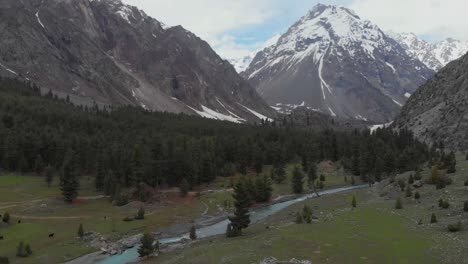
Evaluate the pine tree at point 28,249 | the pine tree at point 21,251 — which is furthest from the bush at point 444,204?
the pine tree at point 21,251

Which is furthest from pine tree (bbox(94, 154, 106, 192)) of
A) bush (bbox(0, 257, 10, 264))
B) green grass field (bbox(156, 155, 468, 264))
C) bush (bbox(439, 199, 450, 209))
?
bush (bbox(439, 199, 450, 209))

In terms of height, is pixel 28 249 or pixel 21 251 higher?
pixel 28 249

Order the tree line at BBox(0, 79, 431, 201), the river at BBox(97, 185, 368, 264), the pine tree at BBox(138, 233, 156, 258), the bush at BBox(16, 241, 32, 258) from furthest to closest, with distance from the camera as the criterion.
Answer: the tree line at BBox(0, 79, 431, 201), the river at BBox(97, 185, 368, 264), the bush at BBox(16, 241, 32, 258), the pine tree at BBox(138, 233, 156, 258)

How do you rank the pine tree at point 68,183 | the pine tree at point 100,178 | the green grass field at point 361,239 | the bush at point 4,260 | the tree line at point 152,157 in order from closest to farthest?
1. the green grass field at point 361,239
2. the bush at point 4,260
3. the pine tree at point 68,183
4. the pine tree at point 100,178
5. the tree line at point 152,157

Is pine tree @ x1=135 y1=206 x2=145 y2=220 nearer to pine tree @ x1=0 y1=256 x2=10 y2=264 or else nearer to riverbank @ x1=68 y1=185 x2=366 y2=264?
riverbank @ x1=68 y1=185 x2=366 y2=264

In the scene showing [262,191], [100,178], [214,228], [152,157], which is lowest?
[214,228]

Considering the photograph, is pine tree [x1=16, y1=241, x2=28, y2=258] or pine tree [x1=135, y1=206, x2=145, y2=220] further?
pine tree [x1=135, y1=206, x2=145, y2=220]

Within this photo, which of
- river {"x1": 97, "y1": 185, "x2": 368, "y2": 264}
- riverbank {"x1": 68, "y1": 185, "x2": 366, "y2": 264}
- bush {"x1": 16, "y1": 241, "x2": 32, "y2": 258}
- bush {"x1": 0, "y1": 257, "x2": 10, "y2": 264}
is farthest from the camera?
riverbank {"x1": 68, "y1": 185, "x2": 366, "y2": 264}

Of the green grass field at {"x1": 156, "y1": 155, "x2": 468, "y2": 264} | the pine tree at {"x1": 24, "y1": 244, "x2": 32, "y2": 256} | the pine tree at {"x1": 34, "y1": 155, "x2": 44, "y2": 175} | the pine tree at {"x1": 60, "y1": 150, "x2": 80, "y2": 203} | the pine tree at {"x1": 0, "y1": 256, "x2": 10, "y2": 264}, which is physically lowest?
the pine tree at {"x1": 0, "y1": 256, "x2": 10, "y2": 264}

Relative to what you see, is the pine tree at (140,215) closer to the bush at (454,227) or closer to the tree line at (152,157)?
the tree line at (152,157)

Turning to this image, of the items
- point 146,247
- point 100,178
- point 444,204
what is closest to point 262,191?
point 100,178

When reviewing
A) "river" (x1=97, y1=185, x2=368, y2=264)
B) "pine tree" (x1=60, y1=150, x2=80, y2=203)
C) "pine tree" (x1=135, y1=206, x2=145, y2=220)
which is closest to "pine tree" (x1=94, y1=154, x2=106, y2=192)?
"pine tree" (x1=60, y1=150, x2=80, y2=203)

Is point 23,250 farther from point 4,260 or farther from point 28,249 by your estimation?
point 4,260

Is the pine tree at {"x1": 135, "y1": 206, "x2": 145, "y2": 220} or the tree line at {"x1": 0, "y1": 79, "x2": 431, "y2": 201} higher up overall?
the tree line at {"x1": 0, "y1": 79, "x2": 431, "y2": 201}
